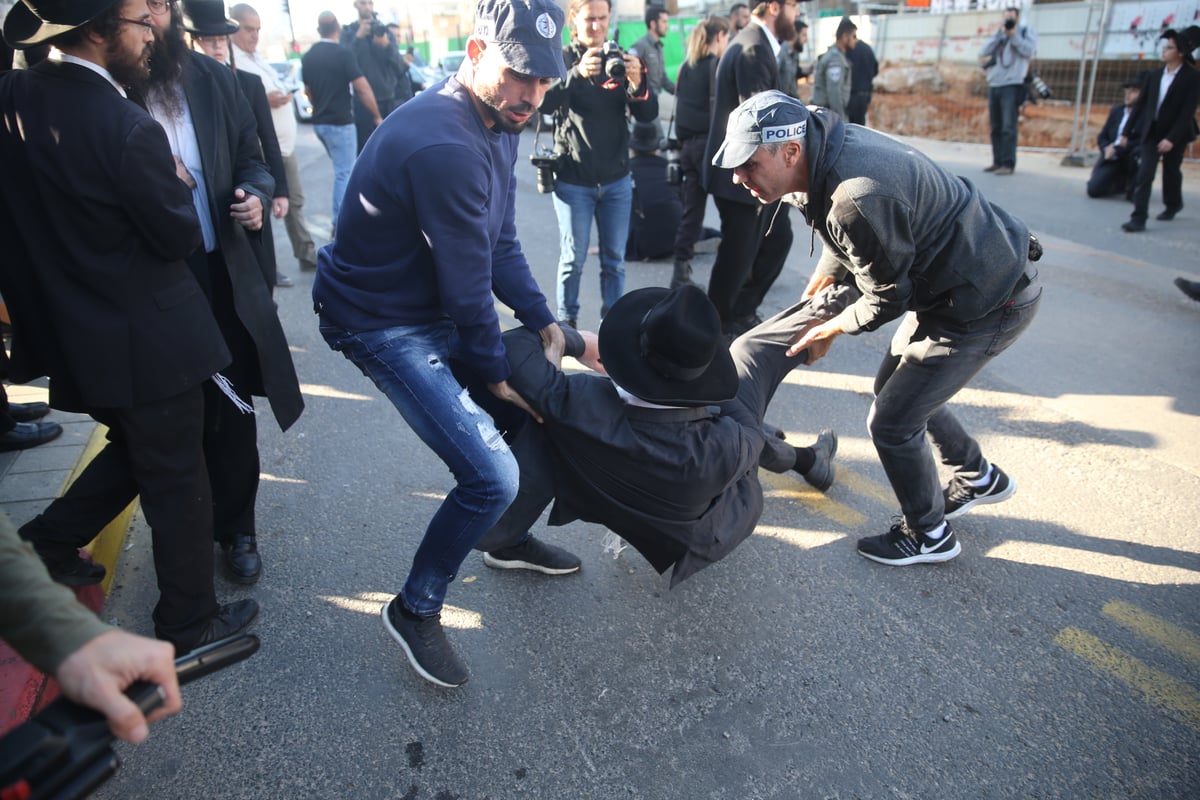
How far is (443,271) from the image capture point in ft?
6.84

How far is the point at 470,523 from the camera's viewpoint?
2.34 m

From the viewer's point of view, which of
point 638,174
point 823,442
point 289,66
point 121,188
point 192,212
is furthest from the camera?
point 289,66

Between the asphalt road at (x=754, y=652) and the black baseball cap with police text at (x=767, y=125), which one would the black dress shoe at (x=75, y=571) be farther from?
the black baseball cap with police text at (x=767, y=125)

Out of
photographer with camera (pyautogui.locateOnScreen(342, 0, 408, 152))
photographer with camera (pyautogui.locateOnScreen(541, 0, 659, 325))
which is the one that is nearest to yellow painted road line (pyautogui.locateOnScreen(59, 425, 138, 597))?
photographer with camera (pyautogui.locateOnScreen(541, 0, 659, 325))

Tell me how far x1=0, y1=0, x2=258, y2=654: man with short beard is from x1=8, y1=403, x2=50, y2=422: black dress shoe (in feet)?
6.22

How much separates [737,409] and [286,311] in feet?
14.3

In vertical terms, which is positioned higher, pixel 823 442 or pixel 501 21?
pixel 501 21

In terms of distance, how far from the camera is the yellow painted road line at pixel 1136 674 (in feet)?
7.92

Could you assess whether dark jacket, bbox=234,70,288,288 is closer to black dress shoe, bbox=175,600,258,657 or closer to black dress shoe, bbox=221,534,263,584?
black dress shoe, bbox=221,534,263,584

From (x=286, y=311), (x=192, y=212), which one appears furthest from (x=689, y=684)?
(x=286, y=311)

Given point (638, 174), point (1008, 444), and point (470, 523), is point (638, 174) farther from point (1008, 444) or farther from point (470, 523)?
point (470, 523)

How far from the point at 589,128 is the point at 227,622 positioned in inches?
129

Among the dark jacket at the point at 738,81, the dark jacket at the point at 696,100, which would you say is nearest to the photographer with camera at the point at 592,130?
the dark jacket at the point at 738,81

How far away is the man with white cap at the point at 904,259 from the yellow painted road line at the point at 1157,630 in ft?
1.85
